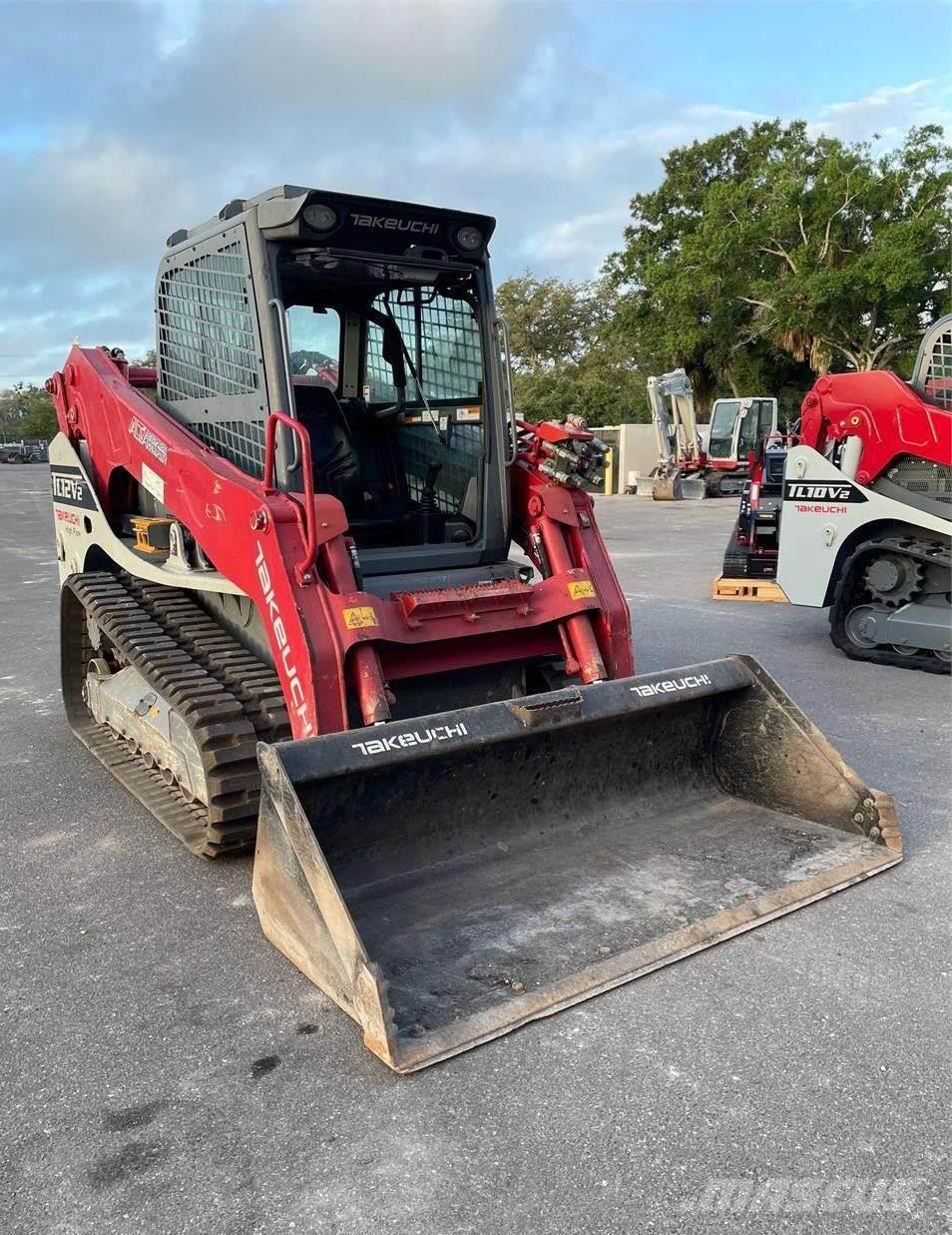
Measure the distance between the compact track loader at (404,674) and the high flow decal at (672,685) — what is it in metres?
0.02

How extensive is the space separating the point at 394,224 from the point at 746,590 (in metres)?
6.83

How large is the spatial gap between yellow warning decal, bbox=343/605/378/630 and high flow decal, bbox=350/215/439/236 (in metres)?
1.54

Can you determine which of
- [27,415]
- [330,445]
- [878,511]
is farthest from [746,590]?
[27,415]

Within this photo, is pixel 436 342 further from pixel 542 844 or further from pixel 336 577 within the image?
pixel 542 844

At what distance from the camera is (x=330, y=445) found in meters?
5.05

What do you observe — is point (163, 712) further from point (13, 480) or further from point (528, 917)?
point (13, 480)

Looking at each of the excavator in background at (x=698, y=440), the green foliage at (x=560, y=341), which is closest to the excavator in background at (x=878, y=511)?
the excavator in background at (x=698, y=440)

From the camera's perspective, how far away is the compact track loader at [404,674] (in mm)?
3195

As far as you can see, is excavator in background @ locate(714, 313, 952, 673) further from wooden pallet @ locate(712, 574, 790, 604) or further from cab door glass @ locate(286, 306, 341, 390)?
cab door glass @ locate(286, 306, 341, 390)

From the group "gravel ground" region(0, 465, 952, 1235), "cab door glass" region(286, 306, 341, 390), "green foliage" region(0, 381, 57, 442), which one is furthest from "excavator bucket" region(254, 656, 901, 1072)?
"green foliage" region(0, 381, 57, 442)

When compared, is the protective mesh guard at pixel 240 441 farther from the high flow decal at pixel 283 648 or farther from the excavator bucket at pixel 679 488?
the excavator bucket at pixel 679 488

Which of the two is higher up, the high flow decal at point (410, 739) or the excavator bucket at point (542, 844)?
the high flow decal at point (410, 739)

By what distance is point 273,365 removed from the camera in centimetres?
394

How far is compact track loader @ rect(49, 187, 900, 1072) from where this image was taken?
3.20 metres
